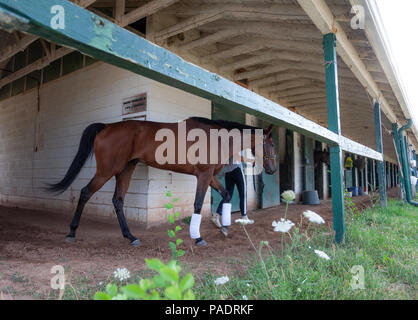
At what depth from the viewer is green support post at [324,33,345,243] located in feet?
7.61

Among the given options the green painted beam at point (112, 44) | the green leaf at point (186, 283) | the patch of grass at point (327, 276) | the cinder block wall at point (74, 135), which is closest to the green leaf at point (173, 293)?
the green leaf at point (186, 283)

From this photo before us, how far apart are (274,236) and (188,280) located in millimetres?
2540

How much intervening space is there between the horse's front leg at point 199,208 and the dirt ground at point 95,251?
105 millimetres

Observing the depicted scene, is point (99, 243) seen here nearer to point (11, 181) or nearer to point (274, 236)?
point (274, 236)

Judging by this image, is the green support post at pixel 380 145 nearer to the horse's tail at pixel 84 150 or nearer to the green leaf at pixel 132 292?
the horse's tail at pixel 84 150

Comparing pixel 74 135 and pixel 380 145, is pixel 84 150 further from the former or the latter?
pixel 380 145

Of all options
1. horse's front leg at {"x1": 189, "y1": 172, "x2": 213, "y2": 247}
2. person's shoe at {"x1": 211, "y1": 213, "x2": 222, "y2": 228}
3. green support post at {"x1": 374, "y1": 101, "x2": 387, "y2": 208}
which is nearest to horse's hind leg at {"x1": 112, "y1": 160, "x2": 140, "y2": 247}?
horse's front leg at {"x1": 189, "y1": 172, "x2": 213, "y2": 247}

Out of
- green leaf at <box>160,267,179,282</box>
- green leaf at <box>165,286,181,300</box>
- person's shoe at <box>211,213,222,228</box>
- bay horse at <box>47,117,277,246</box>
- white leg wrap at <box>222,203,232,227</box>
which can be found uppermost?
bay horse at <box>47,117,277,246</box>

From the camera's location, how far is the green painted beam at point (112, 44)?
25.1 inches

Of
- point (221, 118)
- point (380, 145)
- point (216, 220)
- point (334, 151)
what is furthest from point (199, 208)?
point (380, 145)

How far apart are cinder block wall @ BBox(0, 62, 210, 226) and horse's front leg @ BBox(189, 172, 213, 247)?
1240mm

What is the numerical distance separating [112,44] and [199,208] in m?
2.26

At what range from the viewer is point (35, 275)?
5.08 feet

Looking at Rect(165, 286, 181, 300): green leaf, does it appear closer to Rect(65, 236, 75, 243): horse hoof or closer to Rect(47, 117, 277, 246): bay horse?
Rect(47, 117, 277, 246): bay horse
